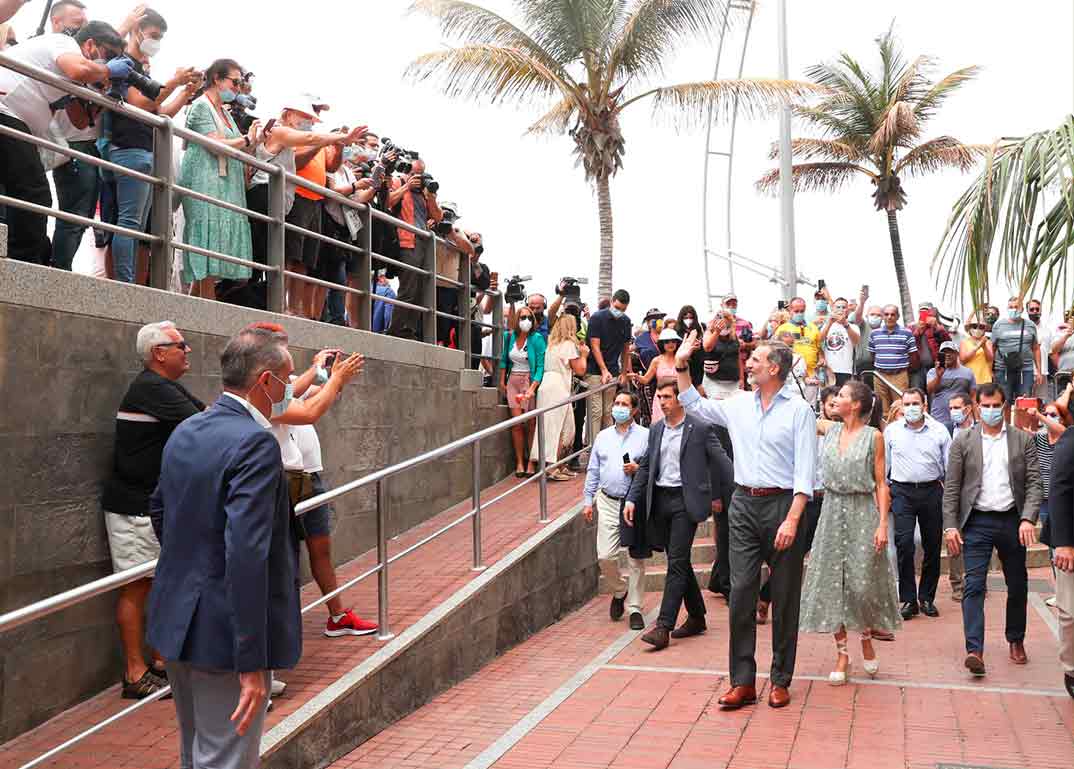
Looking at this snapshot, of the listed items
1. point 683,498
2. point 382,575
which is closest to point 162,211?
point 382,575

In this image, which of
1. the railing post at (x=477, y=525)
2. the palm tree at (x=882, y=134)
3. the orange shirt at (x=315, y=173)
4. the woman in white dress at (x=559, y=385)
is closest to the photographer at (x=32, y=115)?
the orange shirt at (x=315, y=173)

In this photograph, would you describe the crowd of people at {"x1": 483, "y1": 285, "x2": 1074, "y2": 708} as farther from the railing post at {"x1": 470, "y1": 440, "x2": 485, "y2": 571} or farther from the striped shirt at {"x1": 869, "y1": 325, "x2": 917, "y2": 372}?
the railing post at {"x1": 470, "y1": 440, "x2": 485, "y2": 571}

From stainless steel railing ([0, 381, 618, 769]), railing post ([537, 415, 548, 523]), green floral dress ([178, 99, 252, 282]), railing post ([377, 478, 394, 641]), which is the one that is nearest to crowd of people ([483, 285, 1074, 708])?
railing post ([537, 415, 548, 523])

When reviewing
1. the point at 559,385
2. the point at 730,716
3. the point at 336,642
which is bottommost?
the point at 730,716

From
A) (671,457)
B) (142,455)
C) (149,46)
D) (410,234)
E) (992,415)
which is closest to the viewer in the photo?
(142,455)

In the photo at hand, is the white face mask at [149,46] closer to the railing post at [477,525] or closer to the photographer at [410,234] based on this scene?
the railing post at [477,525]

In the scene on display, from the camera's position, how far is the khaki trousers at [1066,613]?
7430 mm

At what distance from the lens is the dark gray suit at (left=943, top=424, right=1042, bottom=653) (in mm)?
8461

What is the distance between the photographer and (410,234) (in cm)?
1158

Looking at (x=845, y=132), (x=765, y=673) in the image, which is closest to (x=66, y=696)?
(x=765, y=673)

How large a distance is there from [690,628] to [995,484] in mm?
2591

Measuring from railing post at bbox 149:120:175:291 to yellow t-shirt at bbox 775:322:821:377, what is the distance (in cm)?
946

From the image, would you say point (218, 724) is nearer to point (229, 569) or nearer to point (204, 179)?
point (229, 569)

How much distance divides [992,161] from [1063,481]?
2.42m
